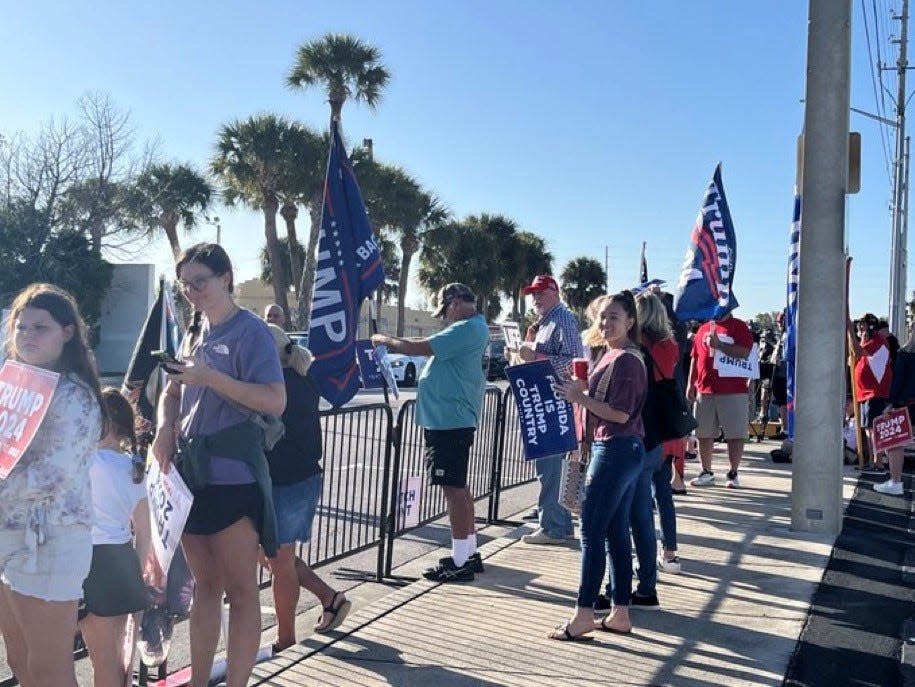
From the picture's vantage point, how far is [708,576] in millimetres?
6656

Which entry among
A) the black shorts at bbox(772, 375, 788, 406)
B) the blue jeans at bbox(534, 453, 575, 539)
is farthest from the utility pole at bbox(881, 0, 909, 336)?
the blue jeans at bbox(534, 453, 575, 539)

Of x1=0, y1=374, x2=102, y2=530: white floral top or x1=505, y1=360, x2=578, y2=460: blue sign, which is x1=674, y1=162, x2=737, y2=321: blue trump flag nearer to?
x1=505, y1=360, x2=578, y2=460: blue sign

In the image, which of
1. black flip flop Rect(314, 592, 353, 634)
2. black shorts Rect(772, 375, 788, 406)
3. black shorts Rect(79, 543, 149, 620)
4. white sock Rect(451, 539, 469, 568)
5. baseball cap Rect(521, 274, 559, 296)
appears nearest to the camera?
black shorts Rect(79, 543, 149, 620)

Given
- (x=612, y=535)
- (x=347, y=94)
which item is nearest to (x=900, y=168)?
(x=347, y=94)

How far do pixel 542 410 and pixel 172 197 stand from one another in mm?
35711

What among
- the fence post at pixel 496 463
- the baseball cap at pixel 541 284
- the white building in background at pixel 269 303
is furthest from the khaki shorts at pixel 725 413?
the white building in background at pixel 269 303

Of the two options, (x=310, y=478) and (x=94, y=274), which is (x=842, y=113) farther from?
(x=94, y=274)

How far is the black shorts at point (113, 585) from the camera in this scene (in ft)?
12.2

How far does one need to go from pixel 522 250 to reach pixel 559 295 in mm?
50957

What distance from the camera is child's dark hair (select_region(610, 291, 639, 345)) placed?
5234 millimetres

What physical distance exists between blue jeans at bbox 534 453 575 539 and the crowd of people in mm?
1425

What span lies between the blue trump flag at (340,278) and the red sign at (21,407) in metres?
2.74

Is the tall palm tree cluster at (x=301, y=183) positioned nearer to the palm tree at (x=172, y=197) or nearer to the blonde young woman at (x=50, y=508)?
the palm tree at (x=172, y=197)

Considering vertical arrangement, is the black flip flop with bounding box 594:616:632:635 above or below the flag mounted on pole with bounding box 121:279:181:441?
below
